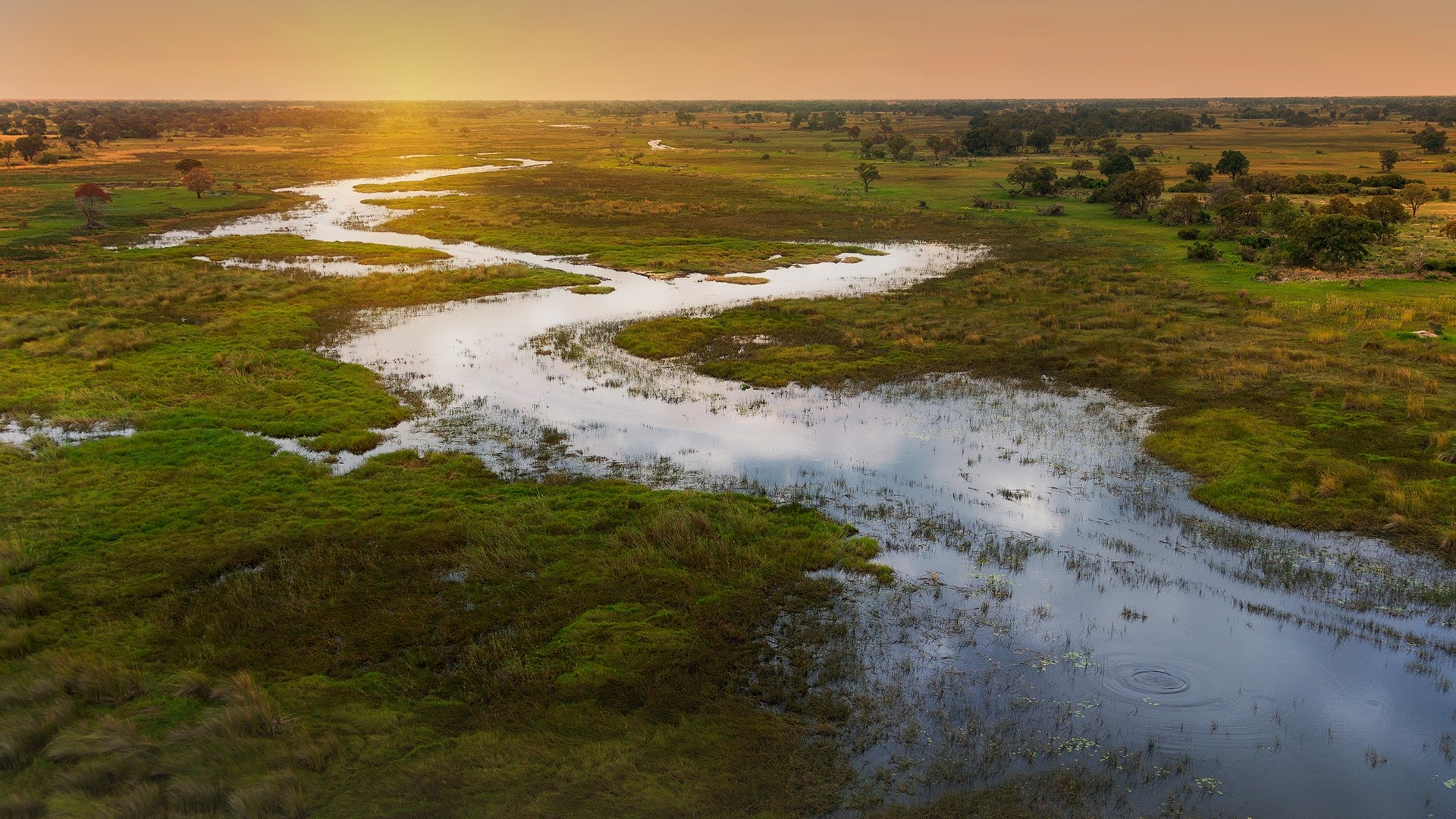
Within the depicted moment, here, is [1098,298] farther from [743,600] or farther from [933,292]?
[743,600]

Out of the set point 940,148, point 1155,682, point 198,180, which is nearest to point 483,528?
point 1155,682

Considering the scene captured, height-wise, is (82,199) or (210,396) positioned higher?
(82,199)

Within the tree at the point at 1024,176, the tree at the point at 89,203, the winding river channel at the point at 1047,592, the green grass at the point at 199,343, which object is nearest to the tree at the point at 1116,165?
the tree at the point at 1024,176

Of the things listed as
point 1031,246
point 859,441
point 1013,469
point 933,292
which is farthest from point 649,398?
point 1031,246

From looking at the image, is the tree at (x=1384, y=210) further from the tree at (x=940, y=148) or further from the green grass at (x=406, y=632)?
the tree at (x=940, y=148)

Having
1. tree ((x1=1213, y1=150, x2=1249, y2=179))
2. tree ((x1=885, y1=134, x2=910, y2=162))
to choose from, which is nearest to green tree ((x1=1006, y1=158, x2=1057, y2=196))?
tree ((x1=1213, y1=150, x2=1249, y2=179))

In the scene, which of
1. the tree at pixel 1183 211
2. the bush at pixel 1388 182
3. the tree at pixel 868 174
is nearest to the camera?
the tree at pixel 1183 211

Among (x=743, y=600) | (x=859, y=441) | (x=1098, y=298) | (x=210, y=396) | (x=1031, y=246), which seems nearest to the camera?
(x=743, y=600)
